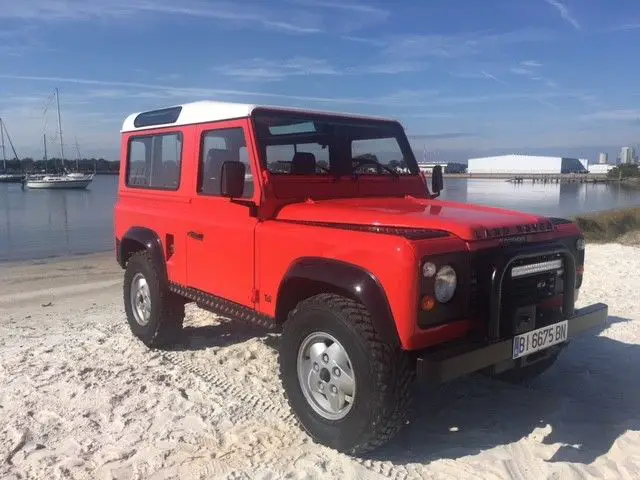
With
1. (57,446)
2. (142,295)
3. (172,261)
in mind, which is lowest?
(57,446)

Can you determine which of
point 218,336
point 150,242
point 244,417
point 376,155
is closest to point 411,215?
point 376,155

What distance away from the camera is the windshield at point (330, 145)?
4637 mm

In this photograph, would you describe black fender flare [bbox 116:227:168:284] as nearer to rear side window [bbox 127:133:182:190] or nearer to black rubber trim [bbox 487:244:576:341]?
rear side window [bbox 127:133:182:190]

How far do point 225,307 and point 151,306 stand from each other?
4.28 feet

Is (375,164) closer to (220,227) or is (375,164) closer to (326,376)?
(220,227)

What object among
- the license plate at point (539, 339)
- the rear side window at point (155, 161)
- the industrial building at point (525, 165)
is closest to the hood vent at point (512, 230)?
the license plate at point (539, 339)

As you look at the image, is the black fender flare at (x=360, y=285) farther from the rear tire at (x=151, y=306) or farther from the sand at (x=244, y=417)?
the rear tire at (x=151, y=306)

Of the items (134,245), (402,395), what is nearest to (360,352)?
(402,395)

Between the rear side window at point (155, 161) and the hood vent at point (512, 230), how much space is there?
2915 mm

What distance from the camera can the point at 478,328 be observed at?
3479 mm

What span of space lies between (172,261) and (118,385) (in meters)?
1.17

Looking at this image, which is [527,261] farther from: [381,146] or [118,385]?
[118,385]

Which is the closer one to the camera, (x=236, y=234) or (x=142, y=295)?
(x=236, y=234)

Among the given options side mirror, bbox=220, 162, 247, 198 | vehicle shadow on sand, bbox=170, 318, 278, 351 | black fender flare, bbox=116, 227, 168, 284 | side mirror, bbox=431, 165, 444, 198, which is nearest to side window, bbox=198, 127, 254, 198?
side mirror, bbox=220, 162, 247, 198
